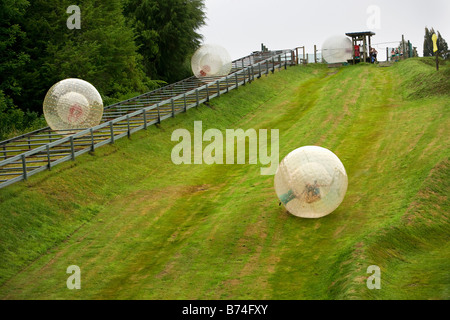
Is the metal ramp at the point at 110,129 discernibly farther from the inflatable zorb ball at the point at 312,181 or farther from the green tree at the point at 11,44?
the inflatable zorb ball at the point at 312,181

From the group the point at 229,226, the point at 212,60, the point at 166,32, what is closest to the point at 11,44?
the point at 212,60

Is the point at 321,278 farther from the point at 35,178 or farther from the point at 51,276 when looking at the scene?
the point at 35,178

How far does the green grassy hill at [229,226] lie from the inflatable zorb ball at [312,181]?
656 millimetres

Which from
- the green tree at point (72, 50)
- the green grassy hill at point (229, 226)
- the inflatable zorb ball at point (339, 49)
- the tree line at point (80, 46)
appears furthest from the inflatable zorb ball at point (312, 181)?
the inflatable zorb ball at point (339, 49)

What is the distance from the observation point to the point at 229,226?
2052 cm

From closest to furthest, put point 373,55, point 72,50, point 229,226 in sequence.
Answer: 1. point 229,226
2. point 72,50
3. point 373,55

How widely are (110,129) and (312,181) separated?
42.4 feet

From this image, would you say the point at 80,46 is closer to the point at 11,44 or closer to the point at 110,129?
the point at 11,44

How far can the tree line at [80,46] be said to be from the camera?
1550 inches

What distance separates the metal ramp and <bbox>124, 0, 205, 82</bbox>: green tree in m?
6.81

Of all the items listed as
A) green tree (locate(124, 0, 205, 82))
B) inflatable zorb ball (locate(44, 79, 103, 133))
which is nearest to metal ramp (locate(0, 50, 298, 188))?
inflatable zorb ball (locate(44, 79, 103, 133))

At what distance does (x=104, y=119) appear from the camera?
3528cm
